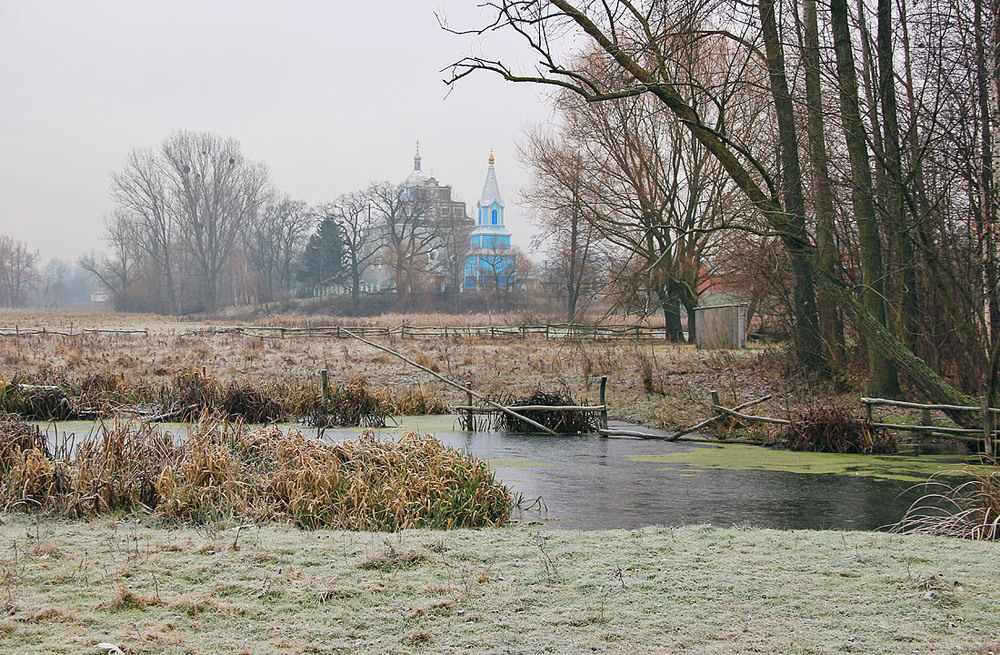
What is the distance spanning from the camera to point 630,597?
198 inches

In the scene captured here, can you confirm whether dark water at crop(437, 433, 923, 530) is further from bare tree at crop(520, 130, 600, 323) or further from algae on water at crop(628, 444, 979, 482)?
bare tree at crop(520, 130, 600, 323)

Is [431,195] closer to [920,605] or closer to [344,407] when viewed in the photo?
[344,407]

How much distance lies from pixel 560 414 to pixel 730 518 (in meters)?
6.42

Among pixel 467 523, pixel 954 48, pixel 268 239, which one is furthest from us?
pixel 268 239

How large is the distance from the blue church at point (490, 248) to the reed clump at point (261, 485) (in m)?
54.6

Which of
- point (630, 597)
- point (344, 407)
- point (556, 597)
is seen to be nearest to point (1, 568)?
point (556, 597)

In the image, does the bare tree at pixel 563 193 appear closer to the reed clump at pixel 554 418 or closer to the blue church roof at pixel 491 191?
the reed clump at pixel 554 418

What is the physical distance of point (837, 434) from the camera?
12.0 meters

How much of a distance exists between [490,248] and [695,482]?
6693 cm

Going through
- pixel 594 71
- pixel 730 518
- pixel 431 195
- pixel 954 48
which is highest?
pixel 431 195

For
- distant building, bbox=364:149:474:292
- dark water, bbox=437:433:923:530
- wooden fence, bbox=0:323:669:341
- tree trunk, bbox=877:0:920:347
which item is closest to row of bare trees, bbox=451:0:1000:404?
tree trunk, bbox=877:0:920:347

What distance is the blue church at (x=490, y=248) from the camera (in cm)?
6806

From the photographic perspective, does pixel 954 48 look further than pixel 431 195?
No

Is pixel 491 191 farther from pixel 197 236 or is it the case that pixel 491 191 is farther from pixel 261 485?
pixel 261 485
